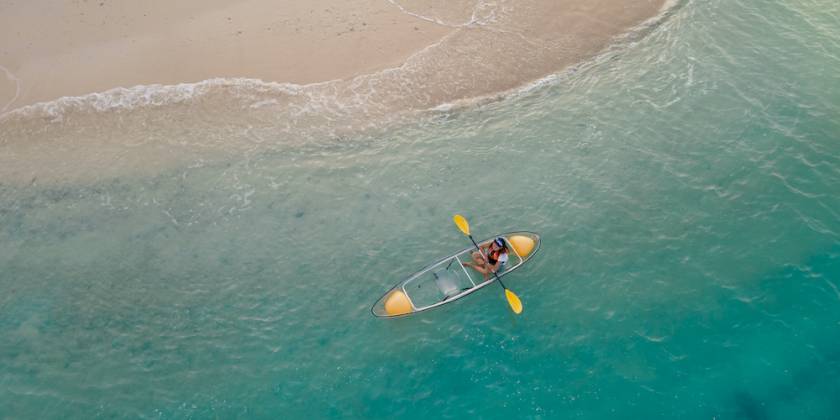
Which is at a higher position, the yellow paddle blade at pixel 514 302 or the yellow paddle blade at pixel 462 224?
the yellow paddle blade at pixel 462 224

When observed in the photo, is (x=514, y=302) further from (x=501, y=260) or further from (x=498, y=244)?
(x=498, y=244)

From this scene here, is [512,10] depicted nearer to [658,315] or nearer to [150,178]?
[658,315]

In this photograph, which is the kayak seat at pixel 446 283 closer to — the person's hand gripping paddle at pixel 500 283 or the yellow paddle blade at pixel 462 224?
the person's hand gripping paddle at pixel 500 283

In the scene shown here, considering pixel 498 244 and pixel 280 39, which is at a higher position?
pixel 280 39

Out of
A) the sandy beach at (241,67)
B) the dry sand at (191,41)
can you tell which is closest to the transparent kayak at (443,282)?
the sandy beach at (241,67)

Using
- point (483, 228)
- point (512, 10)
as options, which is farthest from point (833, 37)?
point (483, 228)

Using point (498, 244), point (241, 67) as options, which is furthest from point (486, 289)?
point (241, 67)
